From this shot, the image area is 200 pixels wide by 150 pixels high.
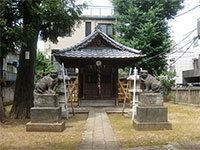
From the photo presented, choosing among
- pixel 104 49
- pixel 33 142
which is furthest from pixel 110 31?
pixel 33 142

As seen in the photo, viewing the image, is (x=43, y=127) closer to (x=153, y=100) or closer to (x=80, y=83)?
(x=153, y=100)

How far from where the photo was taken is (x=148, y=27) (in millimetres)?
17859

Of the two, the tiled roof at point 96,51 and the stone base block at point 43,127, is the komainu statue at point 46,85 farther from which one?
the tiled roof at point 96,51

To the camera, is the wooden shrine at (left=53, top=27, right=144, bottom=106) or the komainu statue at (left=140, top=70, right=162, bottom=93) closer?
the komainu statue at (left=140, top=70, right=162, bottom=93)

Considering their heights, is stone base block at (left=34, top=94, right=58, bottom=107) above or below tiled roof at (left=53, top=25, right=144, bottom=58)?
below

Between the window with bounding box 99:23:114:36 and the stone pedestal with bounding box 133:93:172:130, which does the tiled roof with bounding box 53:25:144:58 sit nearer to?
the stone pedestal with bounding box 133:93:172:130

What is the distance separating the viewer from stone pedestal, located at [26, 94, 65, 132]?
21.2ft

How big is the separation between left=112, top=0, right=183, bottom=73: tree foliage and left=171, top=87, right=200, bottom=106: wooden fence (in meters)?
3.94

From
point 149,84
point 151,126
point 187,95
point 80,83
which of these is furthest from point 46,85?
point 187,95

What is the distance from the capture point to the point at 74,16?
31.7ft

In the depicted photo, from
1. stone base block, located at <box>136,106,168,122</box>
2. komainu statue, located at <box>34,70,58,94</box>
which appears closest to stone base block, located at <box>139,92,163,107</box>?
stone base block, located at <box>136,106,168,122</box>

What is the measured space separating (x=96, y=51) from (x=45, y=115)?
7356 millimetres

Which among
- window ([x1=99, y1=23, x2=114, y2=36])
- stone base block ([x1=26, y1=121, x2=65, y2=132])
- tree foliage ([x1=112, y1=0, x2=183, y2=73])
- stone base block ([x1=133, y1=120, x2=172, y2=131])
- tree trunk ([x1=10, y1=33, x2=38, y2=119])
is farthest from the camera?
window ([x1=99, y1=23, x2=114, y2=36])

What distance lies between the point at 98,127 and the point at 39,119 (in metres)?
2.20
